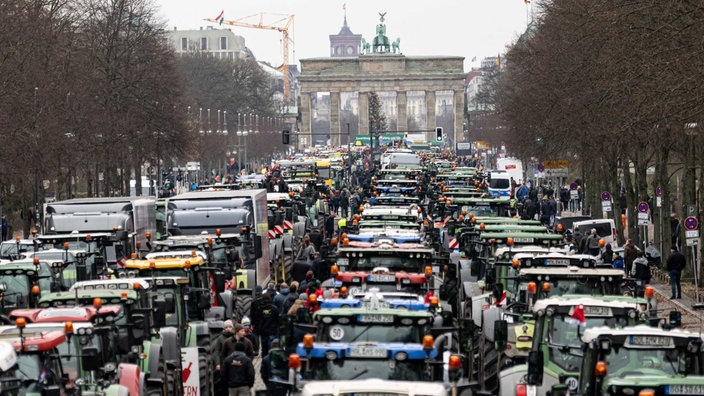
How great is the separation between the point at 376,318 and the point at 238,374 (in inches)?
183

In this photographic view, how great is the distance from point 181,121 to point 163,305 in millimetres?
60778

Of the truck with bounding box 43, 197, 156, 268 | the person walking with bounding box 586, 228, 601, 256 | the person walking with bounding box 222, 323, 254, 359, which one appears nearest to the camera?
the person walking with bounding box 222, 323, 254, 359

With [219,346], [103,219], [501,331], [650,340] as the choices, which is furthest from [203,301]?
[103,219]

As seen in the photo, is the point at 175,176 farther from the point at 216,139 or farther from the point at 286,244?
the point at 286,244

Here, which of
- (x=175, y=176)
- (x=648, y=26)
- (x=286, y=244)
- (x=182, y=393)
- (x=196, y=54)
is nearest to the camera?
(x=182, y=393)

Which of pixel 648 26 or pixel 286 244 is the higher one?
pixel 648 26

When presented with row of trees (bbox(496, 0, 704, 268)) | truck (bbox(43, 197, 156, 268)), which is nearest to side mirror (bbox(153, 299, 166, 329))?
row of trees (bbox(496, 0, 704, 268))

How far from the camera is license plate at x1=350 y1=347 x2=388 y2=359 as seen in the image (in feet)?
47.5

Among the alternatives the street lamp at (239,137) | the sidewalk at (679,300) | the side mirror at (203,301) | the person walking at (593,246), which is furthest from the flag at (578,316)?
the street lamp at (239,137)

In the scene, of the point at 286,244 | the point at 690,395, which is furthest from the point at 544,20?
the point at 690,395

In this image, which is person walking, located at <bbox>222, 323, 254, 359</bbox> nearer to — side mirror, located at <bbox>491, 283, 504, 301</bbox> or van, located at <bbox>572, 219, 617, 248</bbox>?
side mirror, located at <bbox>491, 283, 504, 301</bbox>

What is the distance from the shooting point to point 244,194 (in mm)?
37562

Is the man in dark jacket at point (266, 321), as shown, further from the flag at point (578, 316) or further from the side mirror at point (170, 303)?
the flag at point (578, 316)

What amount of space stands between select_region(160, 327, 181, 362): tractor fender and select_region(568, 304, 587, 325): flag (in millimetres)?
5241
